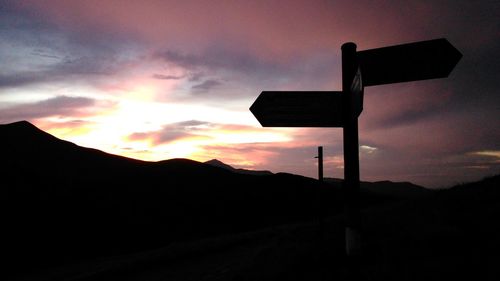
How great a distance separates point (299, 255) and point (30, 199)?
53.0 m

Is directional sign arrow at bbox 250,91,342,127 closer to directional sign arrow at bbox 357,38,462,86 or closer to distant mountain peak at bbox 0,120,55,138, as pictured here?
directional sign arrow at bbox 357,38,462,86

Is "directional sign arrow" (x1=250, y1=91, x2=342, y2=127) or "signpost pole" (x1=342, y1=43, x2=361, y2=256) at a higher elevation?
"directional sign arrow" (x1=250, y1=91, x2=342, y2=127)

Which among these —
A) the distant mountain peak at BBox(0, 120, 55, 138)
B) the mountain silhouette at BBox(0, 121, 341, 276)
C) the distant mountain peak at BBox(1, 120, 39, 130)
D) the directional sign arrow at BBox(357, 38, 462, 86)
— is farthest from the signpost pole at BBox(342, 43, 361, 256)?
the distant mountain peak at BBox(1, 120, 39, 130)

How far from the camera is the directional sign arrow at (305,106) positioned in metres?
3.87

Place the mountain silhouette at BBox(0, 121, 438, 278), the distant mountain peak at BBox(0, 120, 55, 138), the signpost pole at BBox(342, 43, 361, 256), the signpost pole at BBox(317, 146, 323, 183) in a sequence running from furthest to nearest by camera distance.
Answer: the distant mountain peak at BBox(0, 120, 55, 138), the mountain silhouette at BBox(0, 121, 438, 278), the signpost pole at BBox(317, 146, 323, 183), the signpost pole at BBox(342, 43, 361, 256)

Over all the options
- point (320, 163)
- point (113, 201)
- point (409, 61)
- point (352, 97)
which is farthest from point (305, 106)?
point (113, 201)

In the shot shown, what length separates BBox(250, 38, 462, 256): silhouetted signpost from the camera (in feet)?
10.8

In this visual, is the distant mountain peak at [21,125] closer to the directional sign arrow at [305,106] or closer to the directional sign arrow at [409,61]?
the directional sign arrow at [305,106]

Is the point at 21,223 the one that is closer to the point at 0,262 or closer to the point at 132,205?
the point at 0,262

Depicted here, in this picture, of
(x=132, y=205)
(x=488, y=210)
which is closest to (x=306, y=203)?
(x=132, y=205)

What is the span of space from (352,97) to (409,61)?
0.79 meters

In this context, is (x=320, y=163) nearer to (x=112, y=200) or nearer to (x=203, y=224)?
(x=203, y=224)

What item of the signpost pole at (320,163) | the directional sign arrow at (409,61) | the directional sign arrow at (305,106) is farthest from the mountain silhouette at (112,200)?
the directional sign arrow at (409,61)

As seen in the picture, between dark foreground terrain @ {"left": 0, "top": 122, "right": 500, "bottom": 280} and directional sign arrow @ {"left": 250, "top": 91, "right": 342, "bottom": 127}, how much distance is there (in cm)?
143
